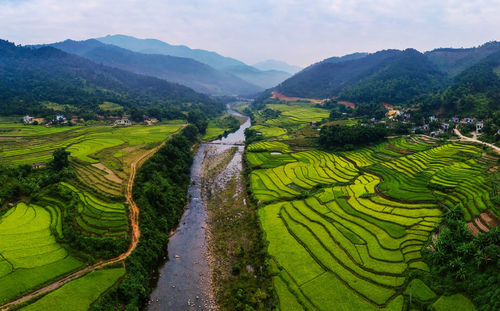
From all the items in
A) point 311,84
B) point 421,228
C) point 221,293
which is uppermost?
point 311,84

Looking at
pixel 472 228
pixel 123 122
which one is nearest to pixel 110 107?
pixel 123 122

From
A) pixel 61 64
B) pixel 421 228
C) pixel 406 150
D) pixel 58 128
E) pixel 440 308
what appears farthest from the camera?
pixel 61 64

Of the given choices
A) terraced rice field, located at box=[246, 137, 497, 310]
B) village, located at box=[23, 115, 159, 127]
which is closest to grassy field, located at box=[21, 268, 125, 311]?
terraced rice field, located at box=[246, 137, 497, 310]

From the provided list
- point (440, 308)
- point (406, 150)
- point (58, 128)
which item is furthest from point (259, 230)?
point (58, 128)

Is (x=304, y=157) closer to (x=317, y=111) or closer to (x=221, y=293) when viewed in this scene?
(x=221, y=293)

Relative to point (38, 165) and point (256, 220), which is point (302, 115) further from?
point (38, 165)

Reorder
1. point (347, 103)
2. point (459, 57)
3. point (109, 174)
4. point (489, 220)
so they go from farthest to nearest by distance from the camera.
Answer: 1. point (459, 57)
2. point (347, 103)
3. point (109, 174)
4. point (489, 220)

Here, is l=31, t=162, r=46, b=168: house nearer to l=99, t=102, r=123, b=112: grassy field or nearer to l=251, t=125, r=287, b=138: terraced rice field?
l=251, t=125, r=287, b=138: terraced rice field
